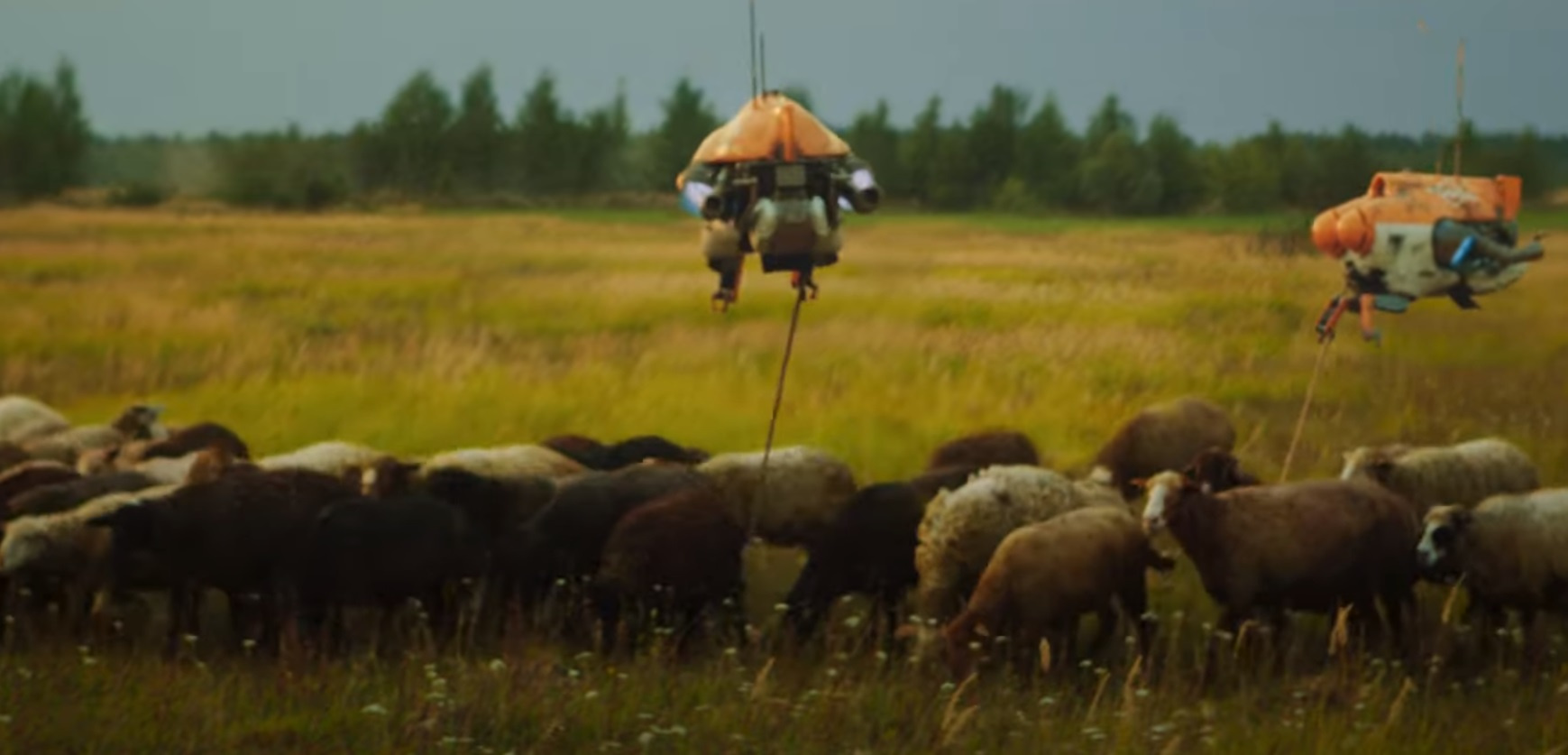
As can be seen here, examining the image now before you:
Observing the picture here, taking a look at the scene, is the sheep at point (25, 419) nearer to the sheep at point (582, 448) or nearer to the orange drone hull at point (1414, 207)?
the sheep at point (582, 448)

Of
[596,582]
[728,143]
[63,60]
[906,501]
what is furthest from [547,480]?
[63,60]

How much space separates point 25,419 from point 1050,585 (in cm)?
453

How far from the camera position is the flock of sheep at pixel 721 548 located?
6.32 meters

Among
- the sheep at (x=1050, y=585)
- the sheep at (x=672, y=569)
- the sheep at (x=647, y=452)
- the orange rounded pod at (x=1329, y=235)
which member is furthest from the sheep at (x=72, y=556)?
the orange rounded pod at (x=1329, y=235)

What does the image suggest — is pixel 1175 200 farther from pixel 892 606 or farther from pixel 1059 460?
pixel 892 606

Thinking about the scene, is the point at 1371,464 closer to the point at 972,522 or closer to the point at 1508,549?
the point at 1508,549

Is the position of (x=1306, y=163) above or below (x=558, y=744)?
above

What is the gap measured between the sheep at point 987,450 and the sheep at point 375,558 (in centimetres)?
198

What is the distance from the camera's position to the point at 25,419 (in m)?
8.23

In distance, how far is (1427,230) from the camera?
20.7 ft

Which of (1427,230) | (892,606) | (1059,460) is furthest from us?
(1059,460)

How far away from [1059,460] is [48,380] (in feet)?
13.8

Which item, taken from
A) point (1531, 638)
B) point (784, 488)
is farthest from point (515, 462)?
point (1531, 638)

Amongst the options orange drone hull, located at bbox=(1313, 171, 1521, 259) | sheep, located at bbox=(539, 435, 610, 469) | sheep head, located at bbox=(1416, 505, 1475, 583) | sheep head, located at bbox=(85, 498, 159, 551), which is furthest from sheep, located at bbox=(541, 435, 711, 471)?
sheep head, located at bbox=(1416, 505, 1475, 583)
